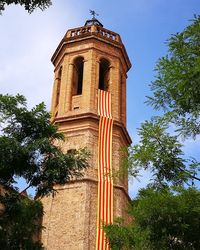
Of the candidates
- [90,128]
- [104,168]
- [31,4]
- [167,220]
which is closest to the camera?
[31,4]

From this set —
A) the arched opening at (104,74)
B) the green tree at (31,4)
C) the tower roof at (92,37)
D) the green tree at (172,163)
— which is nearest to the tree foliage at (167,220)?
the green tree at (172,163)

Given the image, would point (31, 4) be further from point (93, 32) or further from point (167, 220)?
point (93, 32)

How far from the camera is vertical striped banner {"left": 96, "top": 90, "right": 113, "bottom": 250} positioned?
18.4 meters

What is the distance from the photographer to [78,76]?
26.8 metres

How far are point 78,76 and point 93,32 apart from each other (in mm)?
2696

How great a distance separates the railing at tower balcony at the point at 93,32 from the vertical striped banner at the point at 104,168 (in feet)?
14.5

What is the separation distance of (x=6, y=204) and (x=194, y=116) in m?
4.66

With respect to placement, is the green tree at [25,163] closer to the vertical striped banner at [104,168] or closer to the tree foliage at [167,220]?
the tree foliage at [167,220]

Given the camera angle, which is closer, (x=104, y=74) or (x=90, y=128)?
(x=90, y=128)

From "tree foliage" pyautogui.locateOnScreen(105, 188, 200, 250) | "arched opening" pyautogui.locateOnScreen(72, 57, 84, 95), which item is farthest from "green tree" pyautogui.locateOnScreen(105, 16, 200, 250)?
"arched opening" pyautogui.locateOnScreen(72, 57, 84, 95)

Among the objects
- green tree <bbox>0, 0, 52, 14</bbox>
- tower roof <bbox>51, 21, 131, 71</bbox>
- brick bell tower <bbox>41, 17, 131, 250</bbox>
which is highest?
tower roof <bbox>51, 21, 131, 71</bbox>

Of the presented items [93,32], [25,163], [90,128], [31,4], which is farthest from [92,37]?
[31,4]

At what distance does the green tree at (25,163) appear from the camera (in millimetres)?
10391

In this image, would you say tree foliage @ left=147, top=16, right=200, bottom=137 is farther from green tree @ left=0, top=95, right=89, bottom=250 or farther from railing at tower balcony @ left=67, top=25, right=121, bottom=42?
railing at tower balcony @ left=67, top=25, right=121, bottom=42
